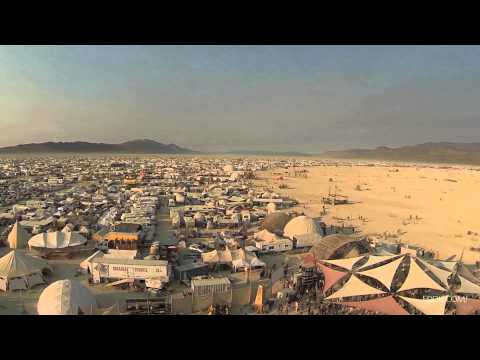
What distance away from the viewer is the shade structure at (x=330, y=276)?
6163 mm

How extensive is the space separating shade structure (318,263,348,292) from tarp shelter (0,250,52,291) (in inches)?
237

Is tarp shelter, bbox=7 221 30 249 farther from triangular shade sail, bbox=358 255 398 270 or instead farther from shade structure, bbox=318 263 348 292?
triangular shade sail, bbox=358 255 398 270

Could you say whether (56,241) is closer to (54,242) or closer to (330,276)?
(54,242)

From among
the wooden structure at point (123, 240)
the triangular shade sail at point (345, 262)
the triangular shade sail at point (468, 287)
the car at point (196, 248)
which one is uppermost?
the triangular shade sail at point (345, 262)

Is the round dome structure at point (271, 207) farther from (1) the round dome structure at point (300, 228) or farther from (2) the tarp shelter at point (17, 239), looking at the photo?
(2) the tarp shelter at point (17, 239)

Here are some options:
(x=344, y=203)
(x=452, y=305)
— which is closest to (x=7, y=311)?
(x=452, y=305)

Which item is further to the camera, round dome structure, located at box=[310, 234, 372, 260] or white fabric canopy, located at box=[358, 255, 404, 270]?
round dome structure, located at box=[310, 234, 372, 260]

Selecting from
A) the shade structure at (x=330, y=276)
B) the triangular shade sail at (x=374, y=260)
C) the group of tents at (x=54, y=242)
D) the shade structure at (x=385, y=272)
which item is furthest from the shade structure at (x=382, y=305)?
the group of tents at (x=54, y=242)

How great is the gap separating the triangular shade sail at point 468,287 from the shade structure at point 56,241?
895 cm

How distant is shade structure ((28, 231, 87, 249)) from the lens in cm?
851

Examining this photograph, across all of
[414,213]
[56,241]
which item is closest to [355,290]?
[56,241]

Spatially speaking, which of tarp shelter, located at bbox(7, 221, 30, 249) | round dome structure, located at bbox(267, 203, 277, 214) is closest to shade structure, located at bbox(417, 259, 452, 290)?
round dome structure, located at bbox(267, 203, 277, 214)

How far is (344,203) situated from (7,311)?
15566mm

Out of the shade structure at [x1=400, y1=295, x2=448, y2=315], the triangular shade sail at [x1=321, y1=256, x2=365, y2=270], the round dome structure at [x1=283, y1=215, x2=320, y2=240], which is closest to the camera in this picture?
the shade structure at [x1=400, y1=295, x2=448, y2=315]
